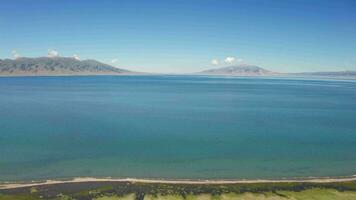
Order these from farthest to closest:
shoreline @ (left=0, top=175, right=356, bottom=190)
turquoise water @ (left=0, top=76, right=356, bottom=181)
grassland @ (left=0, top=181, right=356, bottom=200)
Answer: turquoise water @ (left=0, top=76, right=356, bottom=181) < shoreline @ (left=0, top=175, right=356, bottom=190) < grassland @ (left=0, top=181, right=356, bottom=200)

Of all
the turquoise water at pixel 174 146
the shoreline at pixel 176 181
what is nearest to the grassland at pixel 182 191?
the shoreline at pixel 176 181

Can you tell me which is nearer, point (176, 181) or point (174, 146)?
point (176, 181)

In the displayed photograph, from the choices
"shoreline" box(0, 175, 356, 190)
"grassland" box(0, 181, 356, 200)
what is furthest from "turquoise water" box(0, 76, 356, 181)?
"grassland" box(0, 181, 356, 200)

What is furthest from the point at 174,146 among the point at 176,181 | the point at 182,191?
the point at 182,191

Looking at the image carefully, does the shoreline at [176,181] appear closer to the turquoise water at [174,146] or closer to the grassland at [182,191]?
the grassland at [182,191]

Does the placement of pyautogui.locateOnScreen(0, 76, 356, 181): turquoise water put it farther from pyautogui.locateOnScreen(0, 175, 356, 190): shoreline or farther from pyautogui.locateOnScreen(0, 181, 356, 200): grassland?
pyautogui.locateOnScreen(0, 181, 356, 200): grassland

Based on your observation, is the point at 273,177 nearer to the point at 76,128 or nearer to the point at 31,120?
the point at 76,128

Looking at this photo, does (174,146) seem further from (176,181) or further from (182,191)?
(182,191)

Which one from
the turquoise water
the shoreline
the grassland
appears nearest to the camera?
the grassland

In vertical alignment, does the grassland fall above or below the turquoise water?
below

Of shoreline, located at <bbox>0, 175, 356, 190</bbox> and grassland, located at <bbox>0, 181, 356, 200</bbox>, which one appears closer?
grassland, located at <bbox>0, 181, 356, 200</bbox>

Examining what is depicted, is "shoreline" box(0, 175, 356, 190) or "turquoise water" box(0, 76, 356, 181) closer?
"shoreline" box(0, 175, 356, 190)
